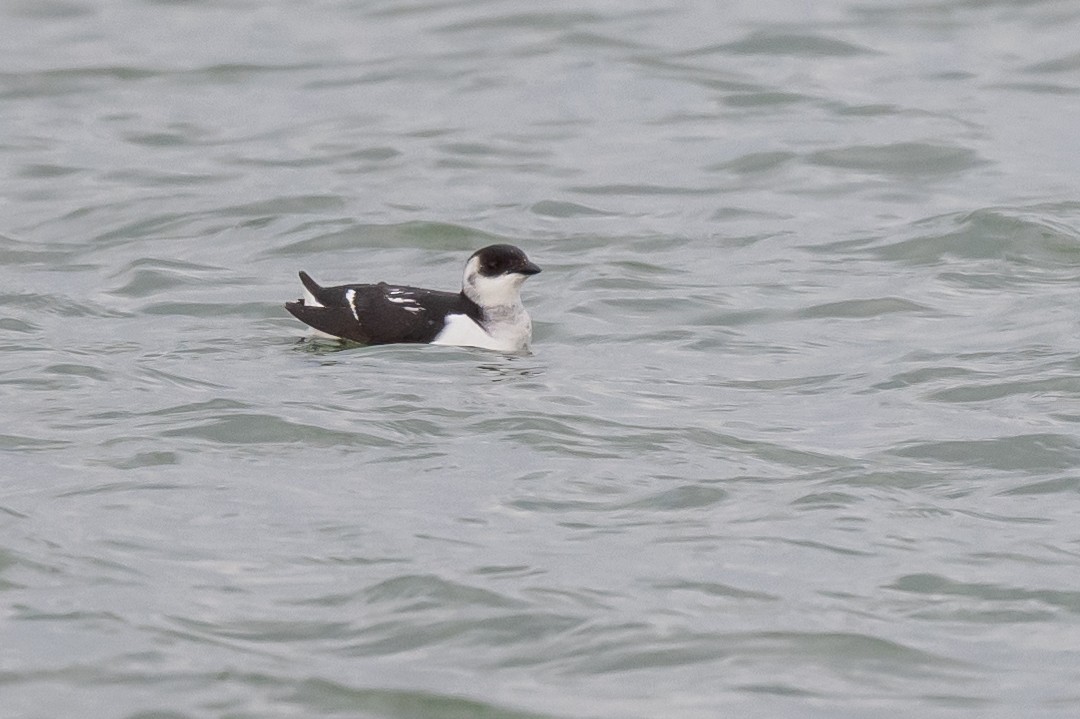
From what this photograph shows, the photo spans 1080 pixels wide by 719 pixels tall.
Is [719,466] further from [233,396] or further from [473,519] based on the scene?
[233,396]

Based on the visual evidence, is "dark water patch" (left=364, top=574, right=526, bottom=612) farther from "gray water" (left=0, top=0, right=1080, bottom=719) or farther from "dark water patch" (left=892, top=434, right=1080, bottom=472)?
"dark water patch" (left=892, top=434, right=1080, bottom=472)

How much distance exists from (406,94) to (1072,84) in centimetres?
623

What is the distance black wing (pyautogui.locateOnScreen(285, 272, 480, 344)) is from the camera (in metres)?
11.5

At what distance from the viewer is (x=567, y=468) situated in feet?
30.8

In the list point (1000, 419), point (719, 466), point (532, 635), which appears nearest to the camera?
point (532, 635)

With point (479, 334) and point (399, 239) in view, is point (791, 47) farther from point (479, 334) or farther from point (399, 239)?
point (479, 334)

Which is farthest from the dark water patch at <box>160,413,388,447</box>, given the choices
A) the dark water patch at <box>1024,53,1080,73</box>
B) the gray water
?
the dark water patch at <box>1024,53,1080,73</box>

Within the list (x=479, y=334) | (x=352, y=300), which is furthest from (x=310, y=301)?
(x=479, y=334)

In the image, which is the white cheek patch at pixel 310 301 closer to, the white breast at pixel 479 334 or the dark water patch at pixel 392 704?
the white breast at pixel 479 334

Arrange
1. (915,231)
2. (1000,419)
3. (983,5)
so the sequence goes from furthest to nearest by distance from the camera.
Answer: (983,5) < (915,231) < (1000,419)

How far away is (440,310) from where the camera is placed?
11625 mm

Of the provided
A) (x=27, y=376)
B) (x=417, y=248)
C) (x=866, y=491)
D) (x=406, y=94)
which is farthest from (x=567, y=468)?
(x=406, y=94)

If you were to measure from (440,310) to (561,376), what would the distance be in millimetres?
897

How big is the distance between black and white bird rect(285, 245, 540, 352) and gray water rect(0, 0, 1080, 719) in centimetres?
18
